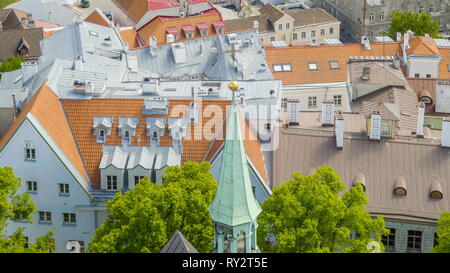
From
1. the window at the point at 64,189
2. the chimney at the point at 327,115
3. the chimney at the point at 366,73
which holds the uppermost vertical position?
the chimney at the point at 366,73

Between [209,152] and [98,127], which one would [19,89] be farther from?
[209,152]

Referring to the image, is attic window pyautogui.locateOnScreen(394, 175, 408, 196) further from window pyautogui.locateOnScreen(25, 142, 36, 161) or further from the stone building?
the stone building

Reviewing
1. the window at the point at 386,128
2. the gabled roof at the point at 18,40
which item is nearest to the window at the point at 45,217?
the window at the point at 386,128

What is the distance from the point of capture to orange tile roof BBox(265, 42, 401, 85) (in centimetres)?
9725

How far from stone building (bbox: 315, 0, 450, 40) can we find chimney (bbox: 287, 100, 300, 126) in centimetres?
7653

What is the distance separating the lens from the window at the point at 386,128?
70875 millimetres

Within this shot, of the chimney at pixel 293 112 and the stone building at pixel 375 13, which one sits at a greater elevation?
the stone building at pixel 375 13

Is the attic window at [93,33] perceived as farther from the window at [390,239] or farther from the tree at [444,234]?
the tree at [444,234]

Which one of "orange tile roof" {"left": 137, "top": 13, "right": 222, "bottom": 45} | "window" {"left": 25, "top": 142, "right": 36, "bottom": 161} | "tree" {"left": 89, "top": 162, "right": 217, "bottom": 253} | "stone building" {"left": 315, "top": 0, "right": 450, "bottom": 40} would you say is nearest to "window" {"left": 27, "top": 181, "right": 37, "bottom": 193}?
"window" {"left": 25, "top": 142, "right": 36, "bottom": 161}

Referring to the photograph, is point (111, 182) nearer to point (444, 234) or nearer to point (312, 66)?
point (444, 234)


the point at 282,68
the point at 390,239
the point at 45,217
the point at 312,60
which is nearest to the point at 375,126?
the point at 390,239

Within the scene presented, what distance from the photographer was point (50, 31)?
119250mm

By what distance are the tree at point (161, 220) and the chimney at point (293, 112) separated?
16263 millimetres
